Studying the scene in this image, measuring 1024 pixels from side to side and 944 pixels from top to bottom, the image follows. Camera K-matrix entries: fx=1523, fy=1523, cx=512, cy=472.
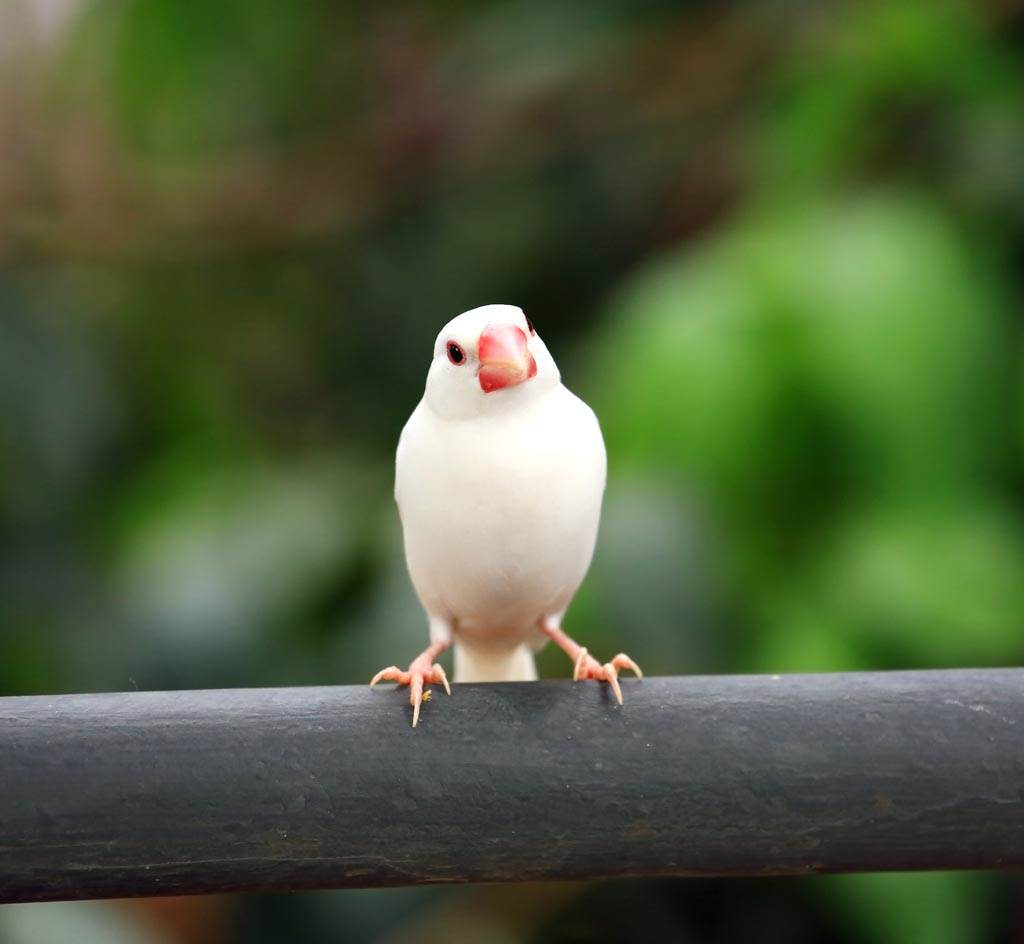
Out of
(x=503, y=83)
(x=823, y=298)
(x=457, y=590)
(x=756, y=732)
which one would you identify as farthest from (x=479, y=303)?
(x=756, y=732)

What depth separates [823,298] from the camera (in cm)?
147

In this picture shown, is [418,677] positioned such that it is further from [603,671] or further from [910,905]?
[910,905]

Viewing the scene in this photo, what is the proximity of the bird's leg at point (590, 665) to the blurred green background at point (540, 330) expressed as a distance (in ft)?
1.74

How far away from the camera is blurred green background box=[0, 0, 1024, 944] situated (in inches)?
57.9

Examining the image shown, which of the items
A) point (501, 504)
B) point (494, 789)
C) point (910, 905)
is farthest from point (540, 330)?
point (494, 789)

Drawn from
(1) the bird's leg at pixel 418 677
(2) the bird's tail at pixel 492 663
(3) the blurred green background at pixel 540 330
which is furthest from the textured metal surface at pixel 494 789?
(3) the blurred green background at pixel 540 330

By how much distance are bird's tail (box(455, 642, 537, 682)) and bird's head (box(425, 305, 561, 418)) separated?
0.69 ft

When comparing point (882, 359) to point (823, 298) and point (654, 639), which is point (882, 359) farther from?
point (654, 639)

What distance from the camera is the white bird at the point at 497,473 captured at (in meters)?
0.77

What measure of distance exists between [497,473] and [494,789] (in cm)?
18

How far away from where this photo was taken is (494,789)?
0.67 meters

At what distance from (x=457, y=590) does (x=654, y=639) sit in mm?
619

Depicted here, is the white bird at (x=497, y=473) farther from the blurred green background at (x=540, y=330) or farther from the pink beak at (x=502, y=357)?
the blurred green background at (x=540, y=330)

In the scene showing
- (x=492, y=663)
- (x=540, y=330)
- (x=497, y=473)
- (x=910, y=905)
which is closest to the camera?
(x=497, y=473)
